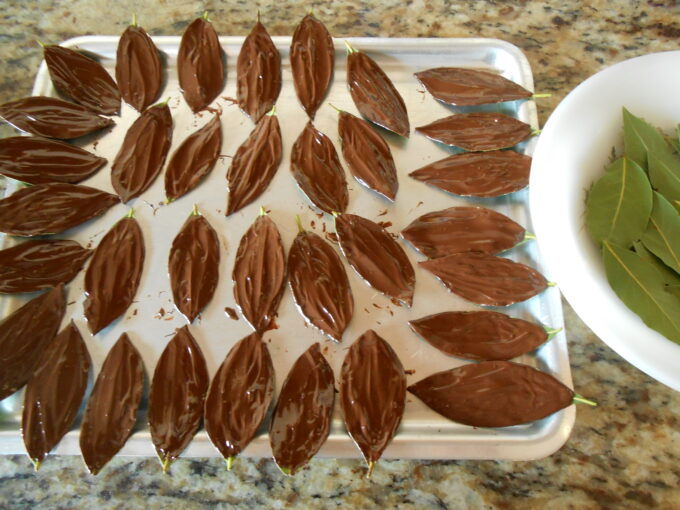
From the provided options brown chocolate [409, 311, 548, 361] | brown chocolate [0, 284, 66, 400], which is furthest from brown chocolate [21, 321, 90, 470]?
brown chocolate [409, 311, 548, 361]

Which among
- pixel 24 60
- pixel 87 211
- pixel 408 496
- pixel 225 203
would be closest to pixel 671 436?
pixel 408 496

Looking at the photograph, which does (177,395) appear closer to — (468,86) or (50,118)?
(50,118)

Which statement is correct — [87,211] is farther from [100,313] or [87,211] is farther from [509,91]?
[509,91]

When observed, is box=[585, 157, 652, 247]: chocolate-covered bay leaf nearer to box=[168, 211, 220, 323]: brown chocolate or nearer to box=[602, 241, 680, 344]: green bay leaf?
box=[602, 241, 680, 344]: green bay leaf

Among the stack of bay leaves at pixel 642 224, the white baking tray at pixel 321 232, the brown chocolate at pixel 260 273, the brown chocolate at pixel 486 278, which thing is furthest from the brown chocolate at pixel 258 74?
the stack of bay leaves at pixel 642 224

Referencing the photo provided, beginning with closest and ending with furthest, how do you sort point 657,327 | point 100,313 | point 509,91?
point 657,327 → point 100,313 → point 509,91

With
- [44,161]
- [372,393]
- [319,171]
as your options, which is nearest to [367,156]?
[319,171]
